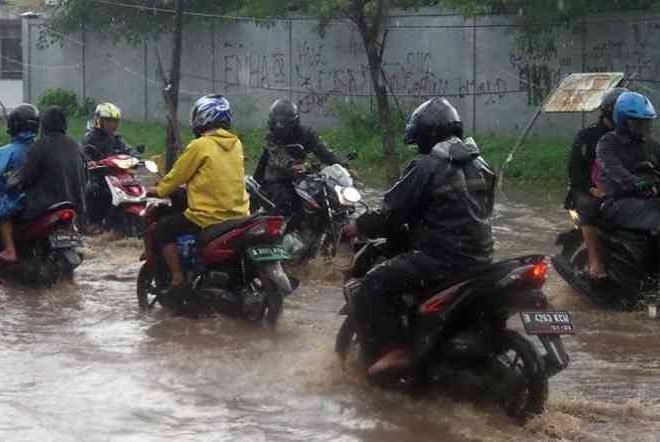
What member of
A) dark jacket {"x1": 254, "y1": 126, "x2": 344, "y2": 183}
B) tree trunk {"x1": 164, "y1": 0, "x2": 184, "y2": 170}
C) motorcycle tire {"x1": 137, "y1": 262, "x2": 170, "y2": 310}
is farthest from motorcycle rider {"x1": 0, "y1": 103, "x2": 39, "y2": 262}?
tree trunk {"x1": 164, "y1": 0, "x2": 184, "y2": 170}

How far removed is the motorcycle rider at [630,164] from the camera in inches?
382

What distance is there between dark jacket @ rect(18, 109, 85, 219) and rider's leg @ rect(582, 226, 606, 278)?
4205 mm

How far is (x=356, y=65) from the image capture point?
2642 cm

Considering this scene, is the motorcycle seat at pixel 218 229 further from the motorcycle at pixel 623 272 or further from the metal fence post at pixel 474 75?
the metal fence post at pixel 474 75

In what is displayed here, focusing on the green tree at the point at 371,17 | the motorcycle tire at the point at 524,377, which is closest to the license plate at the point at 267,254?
the motorcycle tire at the point at 524,377

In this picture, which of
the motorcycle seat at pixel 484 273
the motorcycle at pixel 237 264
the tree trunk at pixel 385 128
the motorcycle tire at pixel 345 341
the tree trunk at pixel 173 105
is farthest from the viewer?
the tree trunk at pixel 173 105

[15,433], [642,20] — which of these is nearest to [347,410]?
[15,433]

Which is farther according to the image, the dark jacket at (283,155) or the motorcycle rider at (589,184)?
the dark jacket at (283,155)

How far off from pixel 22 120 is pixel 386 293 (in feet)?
16.6

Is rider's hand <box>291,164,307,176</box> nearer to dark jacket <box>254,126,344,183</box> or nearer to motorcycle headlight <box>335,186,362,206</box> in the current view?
dark jacket <box>254,126,344,183</box>

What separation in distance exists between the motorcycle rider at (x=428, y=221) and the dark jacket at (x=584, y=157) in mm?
3303

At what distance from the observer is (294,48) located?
→ 27688mm

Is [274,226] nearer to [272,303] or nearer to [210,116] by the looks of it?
[272,303]

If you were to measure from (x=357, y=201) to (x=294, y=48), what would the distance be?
1638 cm
